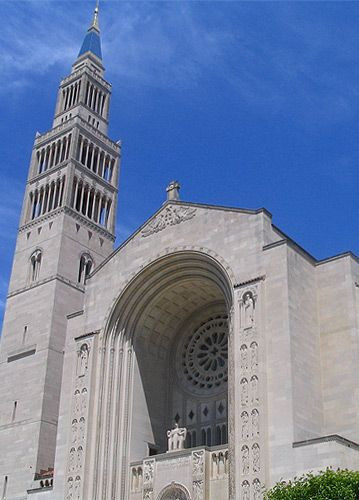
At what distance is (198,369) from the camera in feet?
105

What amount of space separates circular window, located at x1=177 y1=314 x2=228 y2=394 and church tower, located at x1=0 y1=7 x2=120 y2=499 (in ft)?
24.3

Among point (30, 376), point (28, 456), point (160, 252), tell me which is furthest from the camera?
point (30, 376)

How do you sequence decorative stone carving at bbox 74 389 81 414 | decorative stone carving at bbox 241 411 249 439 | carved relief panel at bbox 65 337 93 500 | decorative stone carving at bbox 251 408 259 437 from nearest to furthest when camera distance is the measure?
decorative stone carving at bbox 251 408 259 437
decorative stone carving at bbox 241 411 249 439
carved relief panel at bbox 65 337 93 500
decorative stone carving at bbox 74 389 81 414

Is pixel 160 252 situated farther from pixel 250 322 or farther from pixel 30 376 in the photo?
pixel 30 376

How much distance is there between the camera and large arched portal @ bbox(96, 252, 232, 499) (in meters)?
29.2

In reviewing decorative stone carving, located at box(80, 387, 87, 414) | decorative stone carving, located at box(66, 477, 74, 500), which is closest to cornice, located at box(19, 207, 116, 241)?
decorative stone carving, located at box(80, 387, 87, 414)

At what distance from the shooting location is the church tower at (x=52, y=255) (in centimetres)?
3488

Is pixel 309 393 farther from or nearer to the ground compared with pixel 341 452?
farther from the ground

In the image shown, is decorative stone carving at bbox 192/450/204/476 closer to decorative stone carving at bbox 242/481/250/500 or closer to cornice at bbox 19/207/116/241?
decorative stone carving at bbox 242/481/250/500

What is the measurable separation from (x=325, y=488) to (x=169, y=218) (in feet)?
48.4

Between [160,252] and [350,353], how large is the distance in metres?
9.23

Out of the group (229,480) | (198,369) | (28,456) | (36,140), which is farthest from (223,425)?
(36,140)

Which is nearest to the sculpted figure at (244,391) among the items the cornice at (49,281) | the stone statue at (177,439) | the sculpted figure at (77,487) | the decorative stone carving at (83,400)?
A: the stone statue at (177,439)

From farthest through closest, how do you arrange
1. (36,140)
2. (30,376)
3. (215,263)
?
(36,140) → (30,376) → (215,263)
